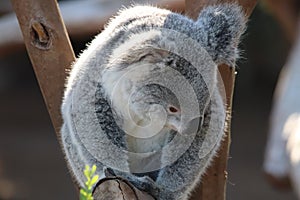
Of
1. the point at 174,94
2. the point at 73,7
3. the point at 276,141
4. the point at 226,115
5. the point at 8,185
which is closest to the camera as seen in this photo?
the point at 174,94

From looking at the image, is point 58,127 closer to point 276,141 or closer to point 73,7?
point 276,141

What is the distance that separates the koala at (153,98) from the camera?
7.92ft

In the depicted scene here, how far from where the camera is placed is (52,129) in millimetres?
7863

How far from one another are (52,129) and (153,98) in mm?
5490

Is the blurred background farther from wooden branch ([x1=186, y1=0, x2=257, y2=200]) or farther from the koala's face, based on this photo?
the koala's face

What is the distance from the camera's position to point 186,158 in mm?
2676

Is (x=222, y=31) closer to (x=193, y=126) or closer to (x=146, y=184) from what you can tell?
(x=193, y=126)

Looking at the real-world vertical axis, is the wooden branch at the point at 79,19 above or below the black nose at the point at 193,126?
below

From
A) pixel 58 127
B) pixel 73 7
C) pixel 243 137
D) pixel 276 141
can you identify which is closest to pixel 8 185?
pixel 243 137

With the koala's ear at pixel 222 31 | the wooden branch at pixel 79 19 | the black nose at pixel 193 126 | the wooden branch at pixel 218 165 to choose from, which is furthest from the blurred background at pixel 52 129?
the koala's ear at pixel 222 31

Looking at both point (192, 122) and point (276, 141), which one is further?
point (276, 141)

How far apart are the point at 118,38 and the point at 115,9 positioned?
2097 mm

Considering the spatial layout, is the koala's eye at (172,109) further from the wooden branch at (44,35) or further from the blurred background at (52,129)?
the blurred background at (52,129)

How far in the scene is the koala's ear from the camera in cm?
238
